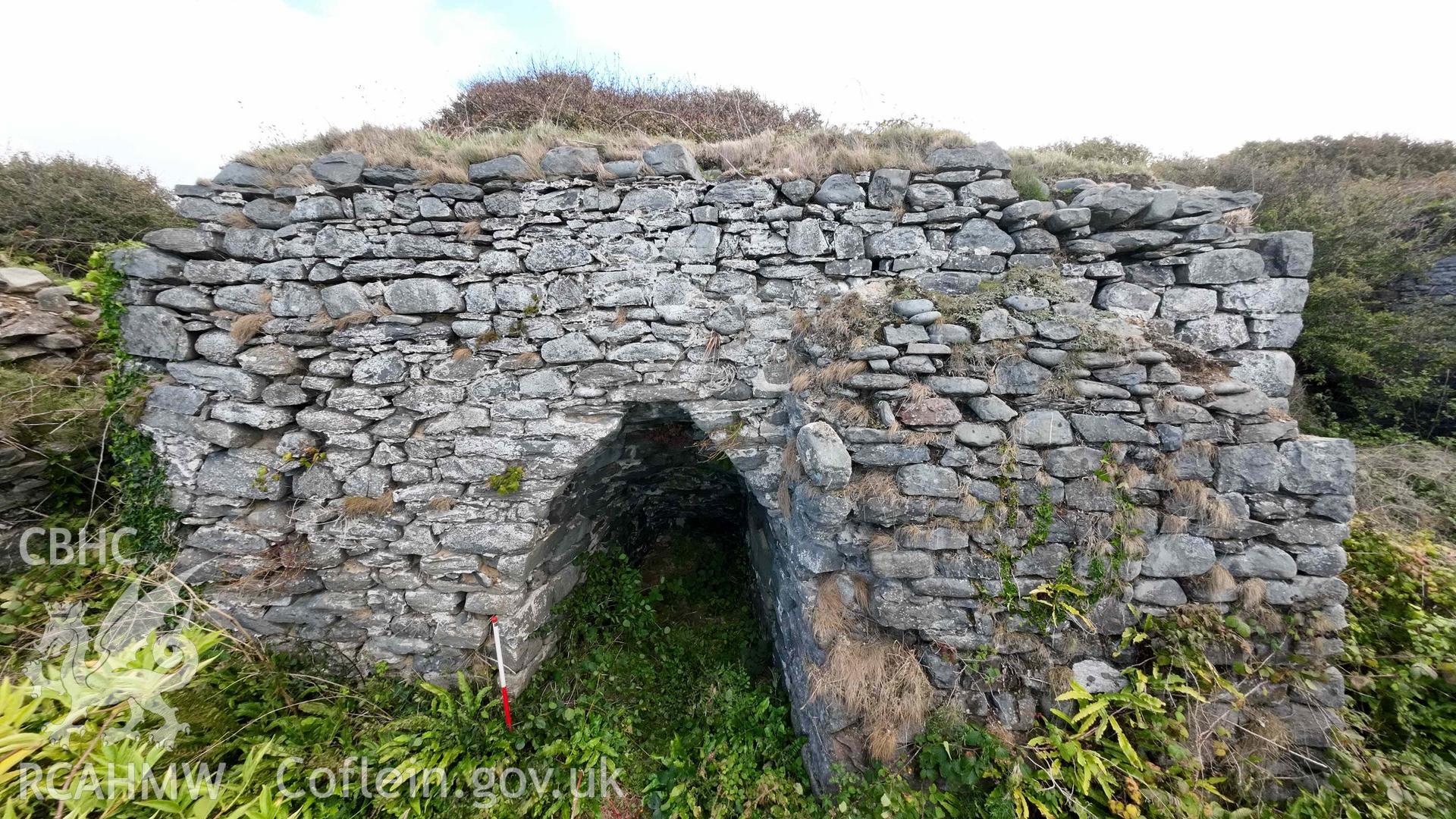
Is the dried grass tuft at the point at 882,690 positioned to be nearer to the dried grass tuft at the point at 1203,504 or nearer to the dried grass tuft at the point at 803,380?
the dried grass tuft at the point at 803,380

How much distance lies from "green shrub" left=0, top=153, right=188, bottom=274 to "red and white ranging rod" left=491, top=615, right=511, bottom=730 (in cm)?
660

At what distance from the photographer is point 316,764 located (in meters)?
3.60

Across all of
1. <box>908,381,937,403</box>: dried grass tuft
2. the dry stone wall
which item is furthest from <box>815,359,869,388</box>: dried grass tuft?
<box>908,381,937,403</box>: dried grass tuft

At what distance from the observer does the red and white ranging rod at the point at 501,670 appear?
159 inches

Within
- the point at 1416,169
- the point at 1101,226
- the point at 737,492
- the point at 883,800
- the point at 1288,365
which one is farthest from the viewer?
the point at 1416,169

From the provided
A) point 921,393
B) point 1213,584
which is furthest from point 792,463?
point 1213,584

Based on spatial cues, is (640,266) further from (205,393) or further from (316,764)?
(316,764)

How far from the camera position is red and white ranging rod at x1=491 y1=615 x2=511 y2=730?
4.04 m

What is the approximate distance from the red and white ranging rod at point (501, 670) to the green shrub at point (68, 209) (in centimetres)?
660

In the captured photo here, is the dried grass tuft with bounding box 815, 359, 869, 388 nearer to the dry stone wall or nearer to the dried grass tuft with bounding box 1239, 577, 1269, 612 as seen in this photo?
the dry stone wall

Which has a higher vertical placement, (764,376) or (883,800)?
(764,376)

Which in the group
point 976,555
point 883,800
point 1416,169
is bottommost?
point 883,800

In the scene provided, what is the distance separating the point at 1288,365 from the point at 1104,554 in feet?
6.51

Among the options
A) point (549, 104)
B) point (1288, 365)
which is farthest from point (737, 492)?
point (549, 104)
